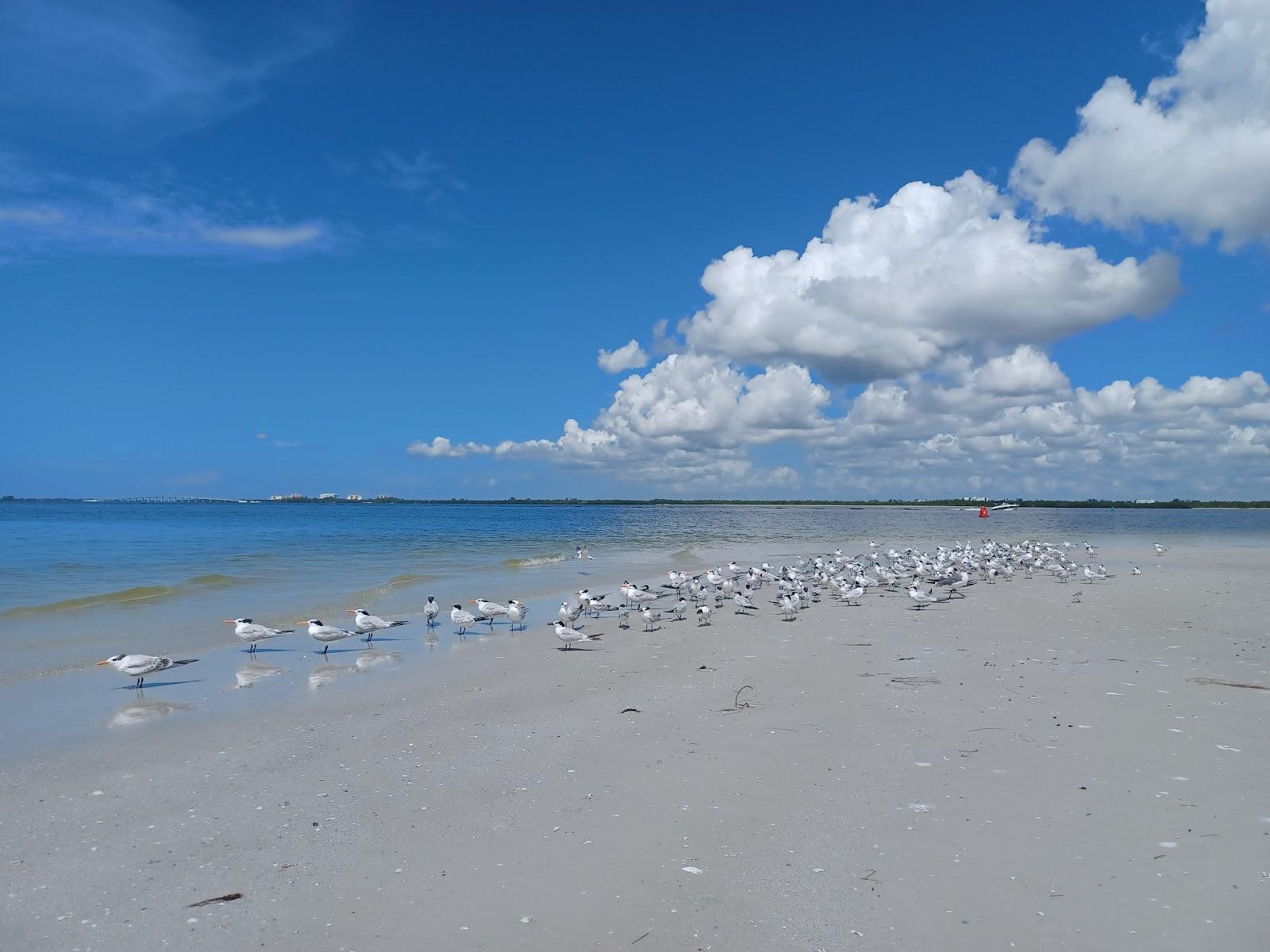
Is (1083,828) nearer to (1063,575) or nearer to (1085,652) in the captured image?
(1085,652)

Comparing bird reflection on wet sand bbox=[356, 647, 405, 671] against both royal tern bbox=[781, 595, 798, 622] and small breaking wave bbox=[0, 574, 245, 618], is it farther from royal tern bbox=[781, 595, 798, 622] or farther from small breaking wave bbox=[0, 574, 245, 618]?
small breaking wave bbox=[0, 574, 245, 618]

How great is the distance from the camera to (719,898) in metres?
4.82

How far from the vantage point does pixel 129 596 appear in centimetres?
1992

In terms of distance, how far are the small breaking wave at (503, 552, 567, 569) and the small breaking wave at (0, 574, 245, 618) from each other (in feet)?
34.7

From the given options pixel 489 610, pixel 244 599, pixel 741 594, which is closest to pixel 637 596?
pixel 741 594

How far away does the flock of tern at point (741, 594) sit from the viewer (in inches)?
553

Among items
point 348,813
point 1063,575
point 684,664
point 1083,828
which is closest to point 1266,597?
point 1063,575

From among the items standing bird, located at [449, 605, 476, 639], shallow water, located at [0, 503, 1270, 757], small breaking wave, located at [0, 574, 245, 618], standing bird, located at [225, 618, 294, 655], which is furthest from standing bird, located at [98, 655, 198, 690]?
small breaking wave, located at [0, 574, 245, 618]

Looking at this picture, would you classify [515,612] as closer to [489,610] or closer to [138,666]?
[489,610]

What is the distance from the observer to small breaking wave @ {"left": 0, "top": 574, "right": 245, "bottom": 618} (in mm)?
17484

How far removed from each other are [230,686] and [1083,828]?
10.3 m

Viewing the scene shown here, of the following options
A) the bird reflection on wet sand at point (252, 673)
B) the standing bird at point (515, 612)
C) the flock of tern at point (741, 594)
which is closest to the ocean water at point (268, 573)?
the flock of tern at point (741, 594)

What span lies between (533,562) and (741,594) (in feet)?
48.9

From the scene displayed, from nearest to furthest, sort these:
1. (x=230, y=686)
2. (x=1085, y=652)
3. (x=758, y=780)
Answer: (x=758, y=780)
(x=230, y=686)
(x=1085, y=652)
